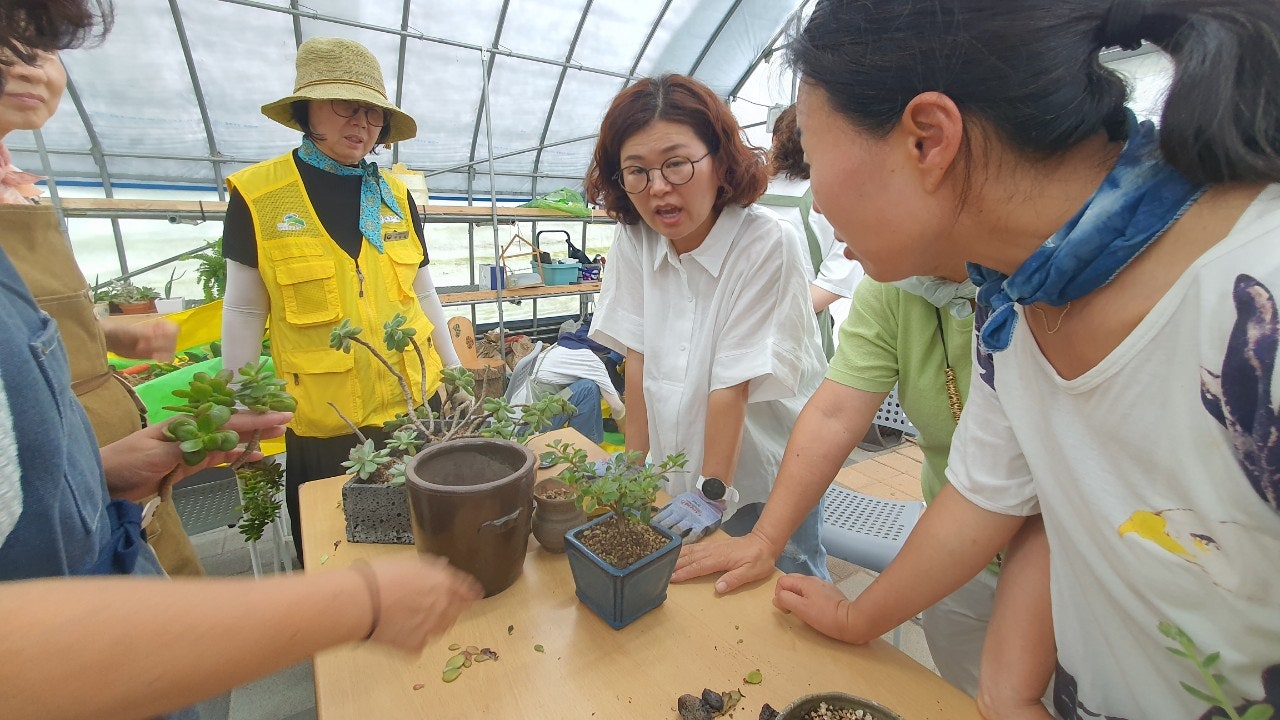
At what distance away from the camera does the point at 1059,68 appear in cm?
60

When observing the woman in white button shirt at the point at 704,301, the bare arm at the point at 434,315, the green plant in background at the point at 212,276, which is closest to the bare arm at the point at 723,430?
the woman in white button shirt at the point at 704,301

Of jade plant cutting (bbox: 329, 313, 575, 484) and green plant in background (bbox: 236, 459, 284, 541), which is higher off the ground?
jade plant cutting (bbox: 329, 313, 575, 484)

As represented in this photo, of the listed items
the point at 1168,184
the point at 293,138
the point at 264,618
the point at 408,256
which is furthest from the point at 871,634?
the point at 293,138

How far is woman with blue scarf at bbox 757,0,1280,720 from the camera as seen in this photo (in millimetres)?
507

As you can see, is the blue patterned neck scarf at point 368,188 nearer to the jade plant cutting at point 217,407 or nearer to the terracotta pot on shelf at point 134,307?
the jade plant cutting at point 217,407

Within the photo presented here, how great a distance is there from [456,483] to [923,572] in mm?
784

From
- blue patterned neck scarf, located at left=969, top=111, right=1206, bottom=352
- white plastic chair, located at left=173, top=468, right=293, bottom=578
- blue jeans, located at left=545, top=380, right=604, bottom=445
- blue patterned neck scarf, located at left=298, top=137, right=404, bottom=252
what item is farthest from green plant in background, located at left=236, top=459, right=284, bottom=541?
blue patterned neck scarf, located at left=969, top=111, right=1206, bottom=352

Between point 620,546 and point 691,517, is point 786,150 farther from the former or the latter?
point 620,546

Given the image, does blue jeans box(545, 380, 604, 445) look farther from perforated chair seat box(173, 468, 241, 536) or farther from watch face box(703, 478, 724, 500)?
watch face box(703, 478, 724, 500)

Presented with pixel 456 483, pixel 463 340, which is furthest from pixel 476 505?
pixel 463 340

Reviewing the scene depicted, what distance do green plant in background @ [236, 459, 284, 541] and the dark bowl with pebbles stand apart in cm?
177

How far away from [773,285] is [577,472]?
28.3 inches

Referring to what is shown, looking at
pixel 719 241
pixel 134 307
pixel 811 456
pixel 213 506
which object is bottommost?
pixel 213 506

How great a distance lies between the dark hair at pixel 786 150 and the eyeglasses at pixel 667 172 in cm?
33
